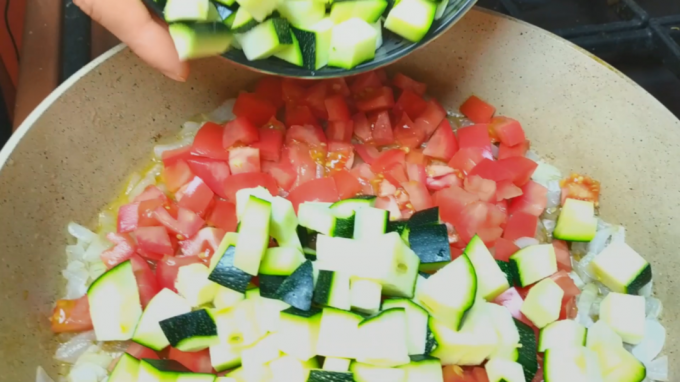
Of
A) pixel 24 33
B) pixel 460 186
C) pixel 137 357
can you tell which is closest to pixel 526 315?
pixel 460 186

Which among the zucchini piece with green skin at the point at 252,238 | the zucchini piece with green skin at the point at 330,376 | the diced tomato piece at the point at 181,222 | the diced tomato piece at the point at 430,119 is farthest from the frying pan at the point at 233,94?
the zucchini piece with green skin at the point at 330,376

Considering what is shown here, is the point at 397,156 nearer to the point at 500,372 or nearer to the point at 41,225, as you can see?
the point at 500,372

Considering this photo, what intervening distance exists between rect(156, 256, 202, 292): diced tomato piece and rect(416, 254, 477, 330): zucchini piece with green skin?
0.62 meters

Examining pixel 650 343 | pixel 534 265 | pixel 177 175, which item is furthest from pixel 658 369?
pixel 177 175

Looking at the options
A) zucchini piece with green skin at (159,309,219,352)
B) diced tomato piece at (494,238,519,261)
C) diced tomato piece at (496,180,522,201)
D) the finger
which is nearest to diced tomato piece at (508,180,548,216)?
diced tomato piece at (496,180,522,201)

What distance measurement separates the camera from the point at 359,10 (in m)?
1.30

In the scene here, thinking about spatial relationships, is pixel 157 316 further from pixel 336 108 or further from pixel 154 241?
pixel 336 108

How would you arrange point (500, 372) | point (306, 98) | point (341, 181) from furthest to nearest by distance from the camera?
point (306, 98) < point (341, 181) < point (500, 372)

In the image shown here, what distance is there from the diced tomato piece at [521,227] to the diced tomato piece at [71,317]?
116cm

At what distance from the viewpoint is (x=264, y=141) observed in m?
1.63

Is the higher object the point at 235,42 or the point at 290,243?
the point at 235,42

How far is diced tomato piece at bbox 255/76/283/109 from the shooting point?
169 centimetres

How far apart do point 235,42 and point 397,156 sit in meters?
0.61

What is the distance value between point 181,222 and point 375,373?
0.68m
